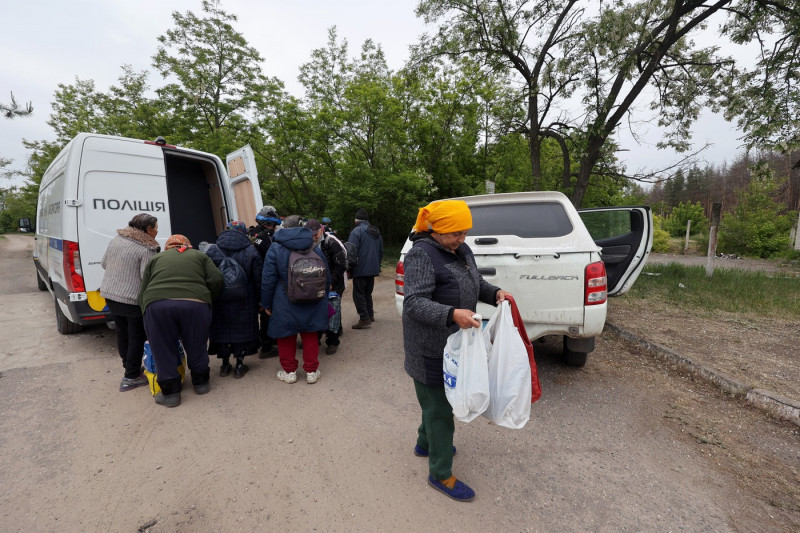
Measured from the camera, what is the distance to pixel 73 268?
12.9 feet

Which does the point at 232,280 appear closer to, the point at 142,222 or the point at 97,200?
the point at 142,222

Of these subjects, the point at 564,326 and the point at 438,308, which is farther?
the point at 564,326

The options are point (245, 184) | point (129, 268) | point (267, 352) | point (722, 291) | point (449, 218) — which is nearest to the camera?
point (449, 218)

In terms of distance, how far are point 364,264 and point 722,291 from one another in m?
7.25

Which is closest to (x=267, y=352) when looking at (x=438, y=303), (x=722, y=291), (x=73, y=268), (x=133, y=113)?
(x=73, y=268)

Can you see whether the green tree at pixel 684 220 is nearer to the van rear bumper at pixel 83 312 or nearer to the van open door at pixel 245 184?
the van open door at pixel 245 184

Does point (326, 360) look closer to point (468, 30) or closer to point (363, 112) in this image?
point (363, 112)

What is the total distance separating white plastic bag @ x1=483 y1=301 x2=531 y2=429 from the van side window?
1.78 meters

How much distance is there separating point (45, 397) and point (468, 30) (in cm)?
1186

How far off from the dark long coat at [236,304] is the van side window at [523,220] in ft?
7.64

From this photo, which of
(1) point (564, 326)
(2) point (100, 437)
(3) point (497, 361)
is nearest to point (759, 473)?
(1) point (564, 326)

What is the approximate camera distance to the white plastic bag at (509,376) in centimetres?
188

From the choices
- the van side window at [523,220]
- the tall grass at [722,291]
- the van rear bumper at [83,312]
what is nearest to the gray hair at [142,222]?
the van rear bumper at [83,312]

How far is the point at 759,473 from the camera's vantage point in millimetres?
2359
